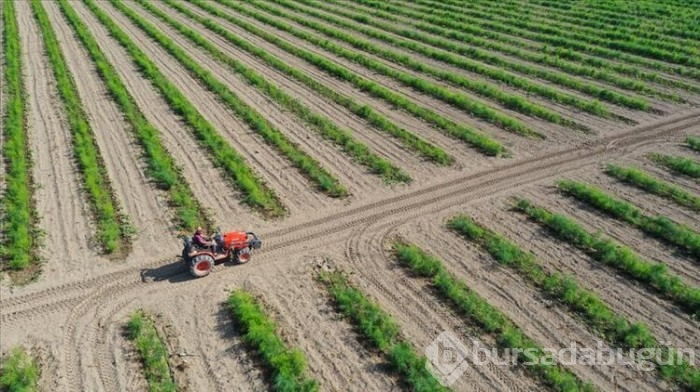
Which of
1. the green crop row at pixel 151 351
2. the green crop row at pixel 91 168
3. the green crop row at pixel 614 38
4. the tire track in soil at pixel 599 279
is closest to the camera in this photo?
the green crop row at pixel 151 351

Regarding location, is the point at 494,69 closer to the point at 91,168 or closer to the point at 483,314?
the point at 483,314


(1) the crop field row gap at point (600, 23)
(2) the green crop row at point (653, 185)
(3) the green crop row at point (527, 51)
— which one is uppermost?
(1) the crop field row gap at point (600, 23)

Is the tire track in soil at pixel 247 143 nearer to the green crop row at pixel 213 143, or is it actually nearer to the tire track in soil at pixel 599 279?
the green crop row at pixel 213 143

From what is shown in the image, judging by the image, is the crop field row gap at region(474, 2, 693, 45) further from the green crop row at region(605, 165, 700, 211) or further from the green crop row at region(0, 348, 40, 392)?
the green crop row at region(0, 348, 40, 392)

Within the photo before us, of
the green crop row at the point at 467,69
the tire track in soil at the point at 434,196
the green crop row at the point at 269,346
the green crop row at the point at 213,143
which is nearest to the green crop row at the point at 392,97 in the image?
the tire track in soil at the point at 434,196

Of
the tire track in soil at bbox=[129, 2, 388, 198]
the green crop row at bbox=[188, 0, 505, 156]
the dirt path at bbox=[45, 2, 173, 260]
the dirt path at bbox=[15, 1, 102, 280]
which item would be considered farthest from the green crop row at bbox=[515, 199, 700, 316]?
the dirt path at bbox=[15, 1, 102, 280]
